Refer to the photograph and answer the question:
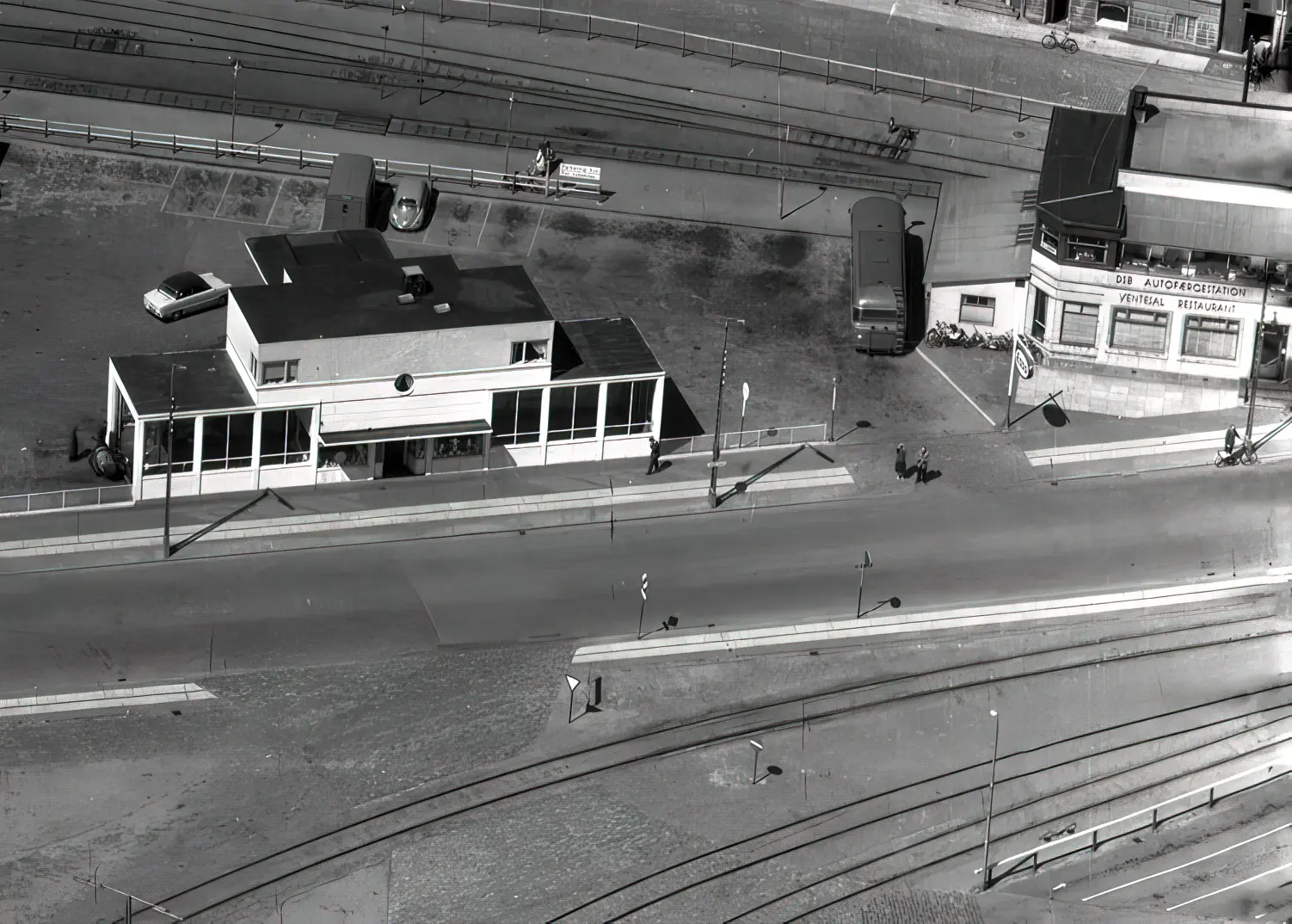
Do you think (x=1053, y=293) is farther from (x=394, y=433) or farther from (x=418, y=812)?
(x=418, y=812)

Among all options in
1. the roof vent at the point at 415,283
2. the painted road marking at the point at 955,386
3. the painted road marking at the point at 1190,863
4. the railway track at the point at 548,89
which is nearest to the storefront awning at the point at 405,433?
the roof vent at the point at 415,283

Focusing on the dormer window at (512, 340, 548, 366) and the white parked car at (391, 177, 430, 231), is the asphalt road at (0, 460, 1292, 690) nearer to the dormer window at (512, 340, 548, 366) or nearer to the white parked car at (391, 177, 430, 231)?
the dormer window at (512, 340, 548, 366)

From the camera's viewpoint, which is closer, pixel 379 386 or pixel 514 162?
pixel 379 386

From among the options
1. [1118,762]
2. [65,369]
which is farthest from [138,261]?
[1118,762]

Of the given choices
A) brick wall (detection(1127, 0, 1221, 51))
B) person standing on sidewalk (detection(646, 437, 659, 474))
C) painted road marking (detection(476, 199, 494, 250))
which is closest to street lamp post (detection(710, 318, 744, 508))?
person standing on sidewalk (detection(646, 437, 659, 474))

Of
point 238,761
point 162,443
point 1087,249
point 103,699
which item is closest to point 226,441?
point 162,443

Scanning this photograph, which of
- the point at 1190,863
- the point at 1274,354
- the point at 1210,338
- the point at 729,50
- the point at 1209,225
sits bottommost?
the point at 1190,863

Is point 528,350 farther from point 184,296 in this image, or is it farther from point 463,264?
point 184,296
